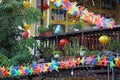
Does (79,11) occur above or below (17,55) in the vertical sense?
above

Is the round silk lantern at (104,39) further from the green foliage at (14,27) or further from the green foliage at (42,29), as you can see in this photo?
the green foliage at (14,27)

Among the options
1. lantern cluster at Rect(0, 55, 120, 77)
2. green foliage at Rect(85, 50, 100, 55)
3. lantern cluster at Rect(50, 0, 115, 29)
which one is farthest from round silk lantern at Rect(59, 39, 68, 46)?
lantern cluster at Rect(50, 0, 115, 29)

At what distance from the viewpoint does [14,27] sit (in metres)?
12.9

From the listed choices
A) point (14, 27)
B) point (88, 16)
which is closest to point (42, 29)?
point (14, 27)

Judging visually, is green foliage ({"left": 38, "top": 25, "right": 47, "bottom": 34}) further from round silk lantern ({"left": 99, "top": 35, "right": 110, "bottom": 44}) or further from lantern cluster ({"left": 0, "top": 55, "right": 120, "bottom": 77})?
round silk lantern ({"left": 99, "top": 35, "right": 110, "bottom": 44})

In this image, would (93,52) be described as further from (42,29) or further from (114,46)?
(42,29)

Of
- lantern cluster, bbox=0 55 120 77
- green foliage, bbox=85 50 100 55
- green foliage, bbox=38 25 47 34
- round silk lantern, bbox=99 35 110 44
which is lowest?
lantern cluster, bbox=0 55 120 77

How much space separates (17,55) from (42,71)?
3.97 feet

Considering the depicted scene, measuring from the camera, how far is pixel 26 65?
12.1 m

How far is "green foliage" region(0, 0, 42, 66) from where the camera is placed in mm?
12594

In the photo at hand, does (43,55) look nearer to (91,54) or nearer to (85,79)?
(85,79)

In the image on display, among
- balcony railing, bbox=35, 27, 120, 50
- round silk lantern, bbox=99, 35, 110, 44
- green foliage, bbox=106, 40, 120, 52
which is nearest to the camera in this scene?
green foliage, bbox=106, 40, 120, 52

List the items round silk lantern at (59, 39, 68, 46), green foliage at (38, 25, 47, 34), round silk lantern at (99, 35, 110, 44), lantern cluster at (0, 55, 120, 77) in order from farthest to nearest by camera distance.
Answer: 1. green foliage at (38, 25, 47, 34)
2. round silk lantern at (59, 39, 68, 46)
3. round silk lantern at (99, 35, 110, 44)
4. lantern cluster at (0, 55, 120, 77)

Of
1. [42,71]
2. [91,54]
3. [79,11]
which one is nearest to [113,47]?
[91,54]
